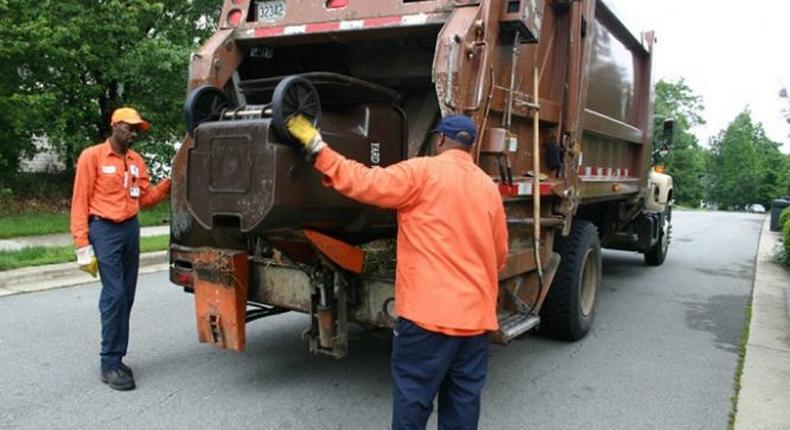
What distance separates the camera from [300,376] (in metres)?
4.41

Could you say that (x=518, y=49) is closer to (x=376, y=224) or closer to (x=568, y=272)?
(x=376, y=224)

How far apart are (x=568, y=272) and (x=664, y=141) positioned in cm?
478

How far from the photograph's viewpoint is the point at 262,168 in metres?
2.99

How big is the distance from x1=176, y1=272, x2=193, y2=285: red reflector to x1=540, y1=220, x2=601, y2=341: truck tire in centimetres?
265

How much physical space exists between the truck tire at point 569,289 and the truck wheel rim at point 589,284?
7 cm

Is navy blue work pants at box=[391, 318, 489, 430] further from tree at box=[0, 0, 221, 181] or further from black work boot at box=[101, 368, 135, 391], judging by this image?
tree at box=[0, 0, 221, 181]

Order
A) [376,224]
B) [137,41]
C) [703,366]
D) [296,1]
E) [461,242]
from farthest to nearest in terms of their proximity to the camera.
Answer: [137,41] < [703,366] < [296,1] < [376,224] < [461,242]

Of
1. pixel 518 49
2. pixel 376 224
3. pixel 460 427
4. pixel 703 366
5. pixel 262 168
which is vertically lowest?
pixel 703 366

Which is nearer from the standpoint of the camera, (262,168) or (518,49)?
(262,168)

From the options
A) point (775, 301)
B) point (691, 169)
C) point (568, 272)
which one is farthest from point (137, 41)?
point (691, 169)

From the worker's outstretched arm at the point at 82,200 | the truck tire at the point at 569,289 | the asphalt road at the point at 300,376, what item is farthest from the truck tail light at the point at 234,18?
the truck tire at the point at 569,289

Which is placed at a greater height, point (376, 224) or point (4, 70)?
point (4, 70)

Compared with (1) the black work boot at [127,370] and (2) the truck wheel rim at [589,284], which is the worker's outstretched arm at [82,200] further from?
(2) the truck wheel rim at [589,284]

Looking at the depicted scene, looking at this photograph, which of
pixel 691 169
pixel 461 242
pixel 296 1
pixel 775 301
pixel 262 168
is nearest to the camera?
pixel 461 242
